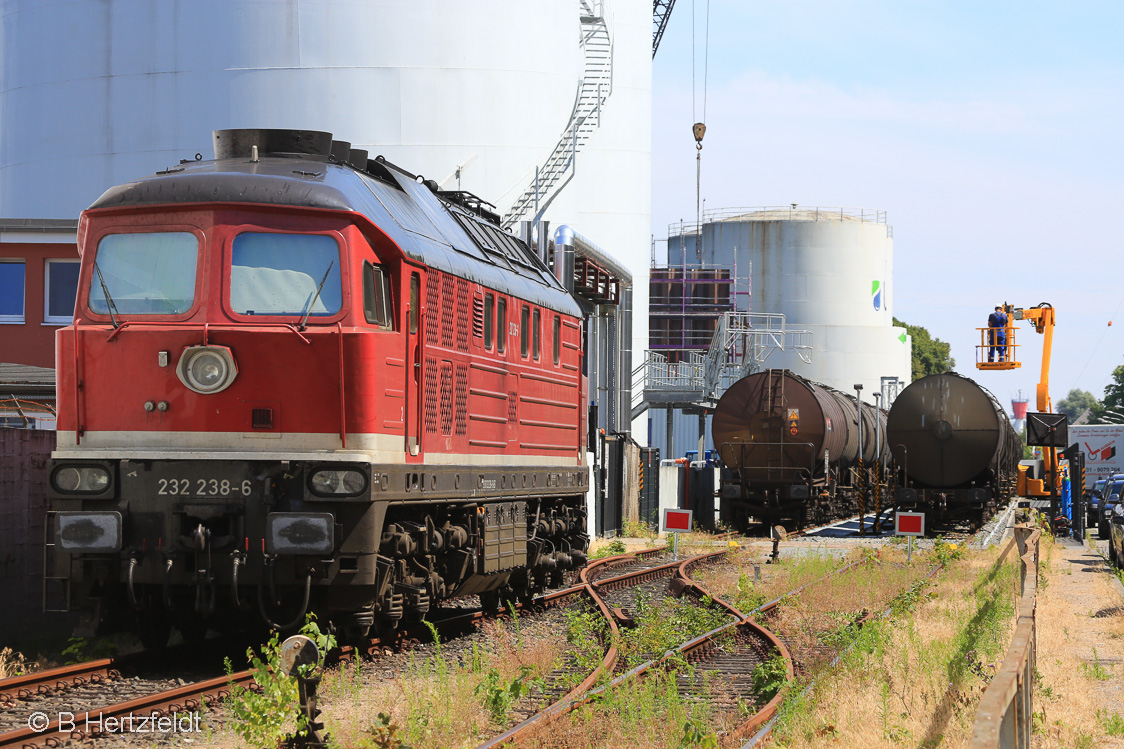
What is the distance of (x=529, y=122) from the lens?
118 ft

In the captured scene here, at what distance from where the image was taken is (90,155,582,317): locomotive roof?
34.2ft

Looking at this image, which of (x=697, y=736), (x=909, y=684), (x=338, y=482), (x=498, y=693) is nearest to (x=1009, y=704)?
(x=697, y=736)

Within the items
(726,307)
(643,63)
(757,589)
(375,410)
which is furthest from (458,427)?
(726,307)

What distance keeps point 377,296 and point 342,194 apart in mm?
869

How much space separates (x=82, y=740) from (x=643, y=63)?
37.3m

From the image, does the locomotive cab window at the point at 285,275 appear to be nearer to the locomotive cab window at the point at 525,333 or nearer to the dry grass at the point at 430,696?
the dry grass at the point at 430,696

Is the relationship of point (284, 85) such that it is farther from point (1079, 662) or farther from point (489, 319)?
point (1079, 662)

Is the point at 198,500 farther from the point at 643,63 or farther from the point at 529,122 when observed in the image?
the point at 643,63

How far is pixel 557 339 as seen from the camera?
15609 millimetres

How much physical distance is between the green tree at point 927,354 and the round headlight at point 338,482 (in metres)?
115

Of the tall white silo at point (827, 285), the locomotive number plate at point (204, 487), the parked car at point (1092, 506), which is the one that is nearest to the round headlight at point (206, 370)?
the locomotive number plate at point (204, 487)

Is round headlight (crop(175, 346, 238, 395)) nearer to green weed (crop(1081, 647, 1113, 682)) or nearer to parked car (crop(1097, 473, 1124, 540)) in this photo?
green weed (crop(1081, 647, 1113, 682))

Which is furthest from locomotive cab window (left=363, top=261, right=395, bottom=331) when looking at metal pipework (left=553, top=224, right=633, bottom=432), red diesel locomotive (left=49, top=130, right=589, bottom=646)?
metal pipework (left=553, top=224, right=633, bottom=432)

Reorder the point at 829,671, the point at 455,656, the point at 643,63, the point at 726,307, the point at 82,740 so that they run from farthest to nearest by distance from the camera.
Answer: the point at 726,307 < the point at 643,63 < the point at 455,656 < the point at 829,671 < the point at 82,740
